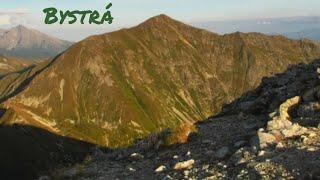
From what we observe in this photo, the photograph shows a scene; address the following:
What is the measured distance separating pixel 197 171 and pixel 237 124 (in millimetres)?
10048

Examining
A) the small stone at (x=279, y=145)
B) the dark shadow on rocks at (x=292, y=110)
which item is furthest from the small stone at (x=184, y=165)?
the small stone at (x=279, y=145)

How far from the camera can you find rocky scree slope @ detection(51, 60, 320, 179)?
20167 millimetres

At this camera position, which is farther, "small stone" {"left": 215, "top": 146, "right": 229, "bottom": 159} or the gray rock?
the gray rock

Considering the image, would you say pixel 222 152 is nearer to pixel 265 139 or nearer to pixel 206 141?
pixel 265 139

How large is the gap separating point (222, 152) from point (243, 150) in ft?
4.32

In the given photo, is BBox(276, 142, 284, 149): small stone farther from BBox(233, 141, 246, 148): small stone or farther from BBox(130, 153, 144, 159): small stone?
BBox(130, 153, 144, 159): small stone

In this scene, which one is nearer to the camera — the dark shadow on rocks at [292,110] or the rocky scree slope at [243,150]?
the dark shadow on rocks at [292,110]

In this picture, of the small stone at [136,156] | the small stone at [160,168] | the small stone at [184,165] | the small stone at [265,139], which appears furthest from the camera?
the small stone at [136,156]

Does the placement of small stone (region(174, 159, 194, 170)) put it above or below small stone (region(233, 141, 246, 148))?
below

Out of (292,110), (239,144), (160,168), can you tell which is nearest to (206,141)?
(239,144)

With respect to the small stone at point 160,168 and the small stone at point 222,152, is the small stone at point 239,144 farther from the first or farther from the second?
the small stone at point 160,168

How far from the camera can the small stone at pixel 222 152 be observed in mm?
23753

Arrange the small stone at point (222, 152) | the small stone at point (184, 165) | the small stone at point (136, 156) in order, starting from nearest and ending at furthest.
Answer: the small stone at point (184, 165) → the small stone at point (222, 152) → the small stone at point (136, 156)

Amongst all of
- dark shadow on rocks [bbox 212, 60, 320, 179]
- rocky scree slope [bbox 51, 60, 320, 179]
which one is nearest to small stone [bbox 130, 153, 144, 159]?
rocky scree slope [bbox 51, 60, 320, 179]
